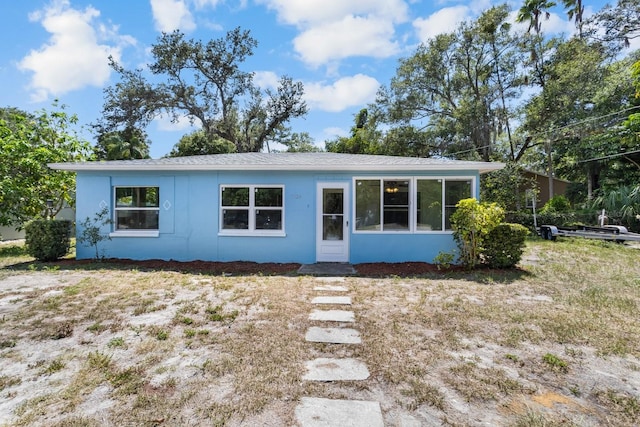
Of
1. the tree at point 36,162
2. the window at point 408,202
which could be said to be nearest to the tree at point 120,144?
the tree at point 36,162

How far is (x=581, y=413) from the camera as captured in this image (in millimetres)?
2328

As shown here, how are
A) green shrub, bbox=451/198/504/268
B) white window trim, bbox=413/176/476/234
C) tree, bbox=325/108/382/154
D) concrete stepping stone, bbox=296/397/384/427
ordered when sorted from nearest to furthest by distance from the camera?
1. concrete stepping stone, bbox=296/397/384/427
2. green shrub, bbox=451/198/504/268
3. white window trim, bbox=413/176/476/234
4. tree, bbox=325/108/382/154

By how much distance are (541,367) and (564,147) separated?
22.0 meters

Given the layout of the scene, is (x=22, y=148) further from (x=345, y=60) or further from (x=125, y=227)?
(x=345, y=60)

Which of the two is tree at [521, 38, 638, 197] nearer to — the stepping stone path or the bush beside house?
the bush beside house

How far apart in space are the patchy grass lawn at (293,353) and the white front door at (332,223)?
2.48 meters

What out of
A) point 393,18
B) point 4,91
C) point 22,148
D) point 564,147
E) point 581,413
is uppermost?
point 393,18

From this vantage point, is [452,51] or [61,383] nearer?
[61,383]

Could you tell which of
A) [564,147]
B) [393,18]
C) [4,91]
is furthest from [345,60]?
[4,91]

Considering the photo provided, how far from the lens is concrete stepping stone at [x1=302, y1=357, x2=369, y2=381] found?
2.78 m

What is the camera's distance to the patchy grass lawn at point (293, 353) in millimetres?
2344

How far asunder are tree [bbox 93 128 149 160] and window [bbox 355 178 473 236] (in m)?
20.1

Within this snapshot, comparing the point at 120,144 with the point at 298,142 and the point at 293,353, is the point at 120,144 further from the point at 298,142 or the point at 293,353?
the point at 293,353

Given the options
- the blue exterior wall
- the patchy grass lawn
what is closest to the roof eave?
the blue exterior wall
